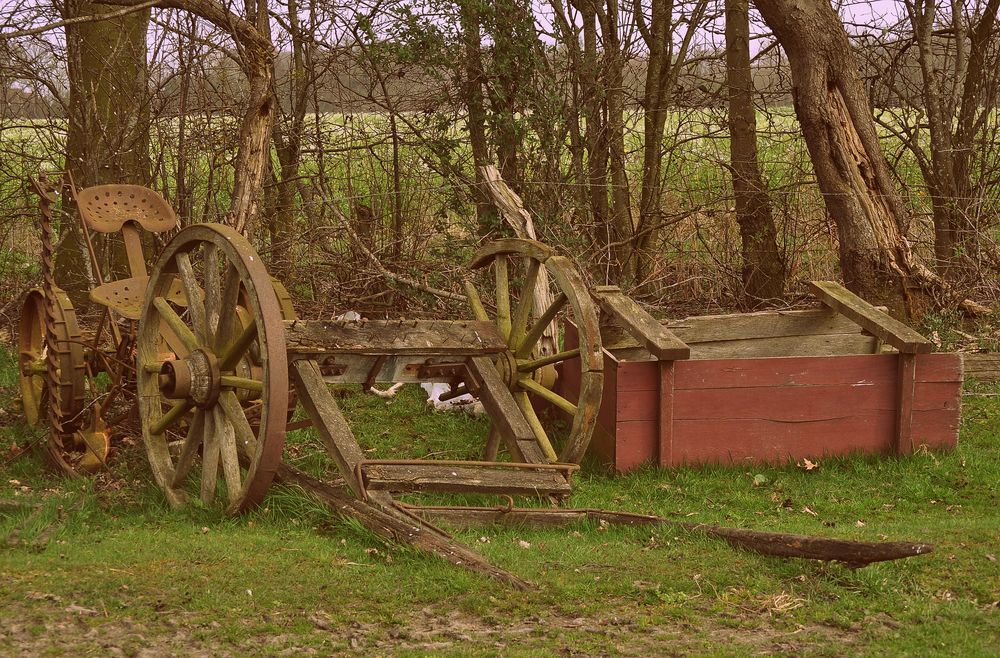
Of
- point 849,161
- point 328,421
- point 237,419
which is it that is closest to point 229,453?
point 237,419

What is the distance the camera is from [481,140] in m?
9.53

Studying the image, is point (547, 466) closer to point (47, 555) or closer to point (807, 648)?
point (807, 648)

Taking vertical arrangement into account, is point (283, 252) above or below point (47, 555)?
above

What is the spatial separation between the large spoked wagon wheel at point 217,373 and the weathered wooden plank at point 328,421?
0.76ft

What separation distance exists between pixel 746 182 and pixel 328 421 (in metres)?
5.61

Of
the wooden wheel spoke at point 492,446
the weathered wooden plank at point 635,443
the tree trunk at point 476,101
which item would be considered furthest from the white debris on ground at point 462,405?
the tree trunk at point 476,101

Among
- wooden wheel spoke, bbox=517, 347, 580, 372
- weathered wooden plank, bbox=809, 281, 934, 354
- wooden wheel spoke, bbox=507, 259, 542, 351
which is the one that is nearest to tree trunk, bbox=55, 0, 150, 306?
wooden wheel spoke, bbox=507, 259, 542, 351

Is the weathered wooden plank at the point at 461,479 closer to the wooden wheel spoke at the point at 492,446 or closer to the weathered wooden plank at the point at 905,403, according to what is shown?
the wooden wheel spoke at the point at 492,446

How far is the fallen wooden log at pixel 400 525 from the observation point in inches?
167

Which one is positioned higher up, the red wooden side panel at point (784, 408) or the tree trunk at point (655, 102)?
the tree trunk at point (655, 102)

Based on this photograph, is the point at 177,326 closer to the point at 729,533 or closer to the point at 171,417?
the point at 171,417

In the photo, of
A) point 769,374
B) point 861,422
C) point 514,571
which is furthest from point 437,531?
point 861,422

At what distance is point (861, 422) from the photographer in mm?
6148

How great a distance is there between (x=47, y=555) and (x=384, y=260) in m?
4.96
